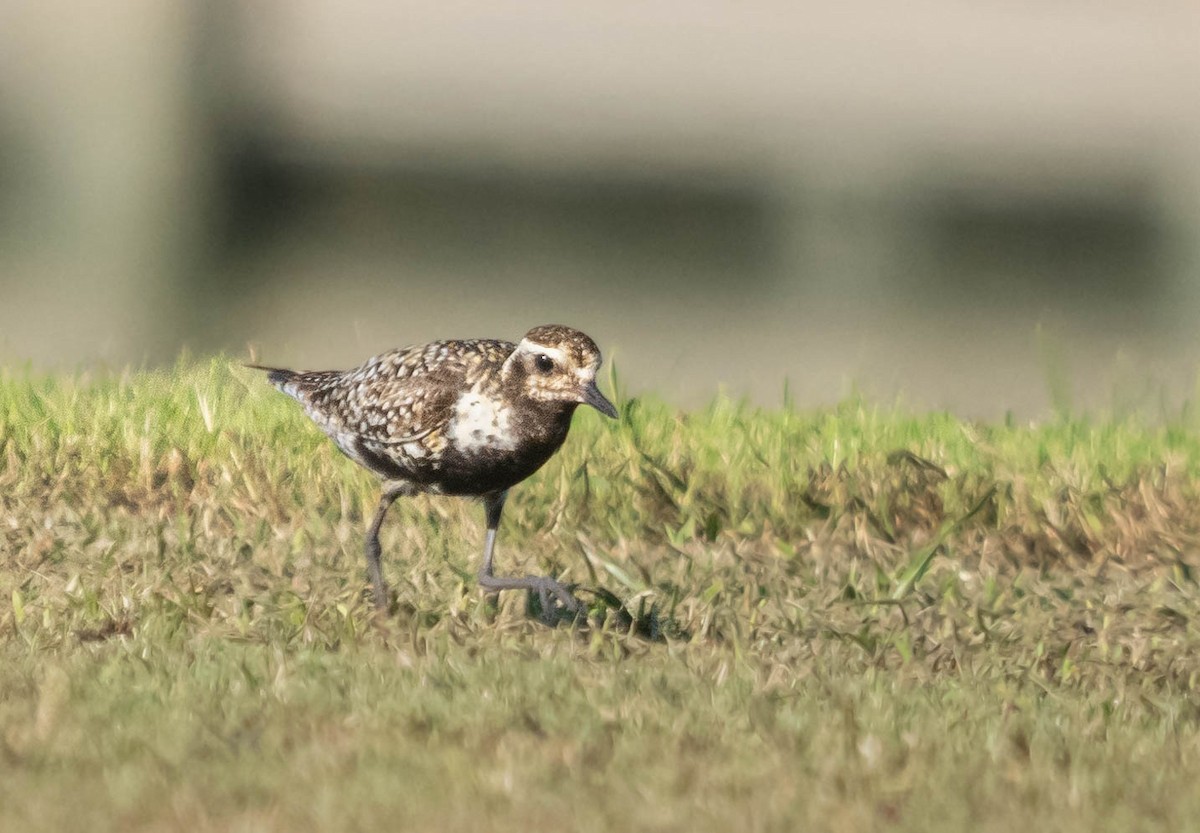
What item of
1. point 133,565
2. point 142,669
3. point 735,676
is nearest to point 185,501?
point 133,565

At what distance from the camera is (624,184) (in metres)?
8.94

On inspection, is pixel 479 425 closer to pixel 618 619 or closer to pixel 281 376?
pixel 618 619

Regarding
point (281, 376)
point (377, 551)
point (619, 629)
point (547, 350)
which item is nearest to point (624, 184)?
point (281, 376)

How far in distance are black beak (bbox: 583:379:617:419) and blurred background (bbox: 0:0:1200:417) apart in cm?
333

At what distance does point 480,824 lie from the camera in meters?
3.81

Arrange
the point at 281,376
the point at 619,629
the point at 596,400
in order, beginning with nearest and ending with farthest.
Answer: the point at 596,400
the point at 619,629
the point at 281,376

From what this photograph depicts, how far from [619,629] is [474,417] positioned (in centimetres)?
74

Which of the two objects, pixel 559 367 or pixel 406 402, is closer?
pixel 559 367

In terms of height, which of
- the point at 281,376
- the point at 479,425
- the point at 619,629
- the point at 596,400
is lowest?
the point at 619,629

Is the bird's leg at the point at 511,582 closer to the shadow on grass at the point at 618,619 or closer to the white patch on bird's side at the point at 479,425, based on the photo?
the shadow on grass at the point at 618,619

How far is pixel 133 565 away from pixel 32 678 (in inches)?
53.7

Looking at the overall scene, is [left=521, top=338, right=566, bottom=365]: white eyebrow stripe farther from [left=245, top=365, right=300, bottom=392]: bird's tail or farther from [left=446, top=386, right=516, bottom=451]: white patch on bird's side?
[left=245, top=365, right=300, bottom=392]: bird's tail

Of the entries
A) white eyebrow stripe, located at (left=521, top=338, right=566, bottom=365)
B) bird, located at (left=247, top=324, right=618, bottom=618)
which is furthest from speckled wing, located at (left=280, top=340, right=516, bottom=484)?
white eyebrow stripe, located at (left=521, top=338, right=566, bottom=365)

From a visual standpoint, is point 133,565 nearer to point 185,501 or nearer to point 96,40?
point 185,501
